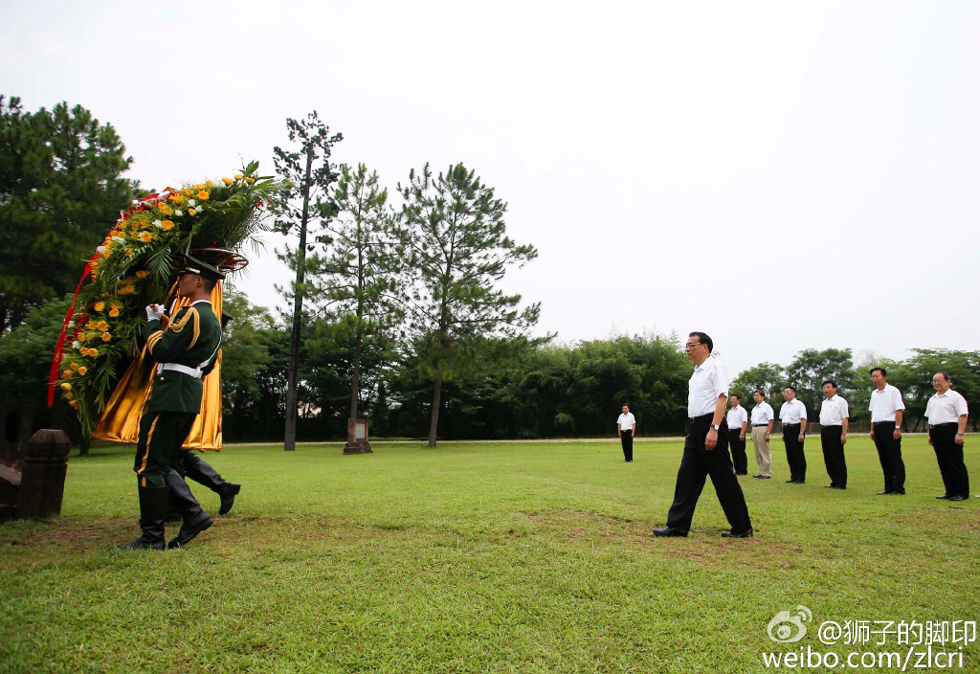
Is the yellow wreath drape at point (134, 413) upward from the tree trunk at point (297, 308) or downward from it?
downward

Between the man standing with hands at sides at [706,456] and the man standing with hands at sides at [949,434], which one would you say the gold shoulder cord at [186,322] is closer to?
the man standing with hands at sides at [706,456]

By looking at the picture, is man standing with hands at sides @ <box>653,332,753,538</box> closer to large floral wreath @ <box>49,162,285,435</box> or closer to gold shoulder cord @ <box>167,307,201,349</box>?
gold shoulder cord @ <box>167,307,201,349</box>

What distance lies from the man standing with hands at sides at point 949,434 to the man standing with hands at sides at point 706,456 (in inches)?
162

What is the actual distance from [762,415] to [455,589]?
10.8 m

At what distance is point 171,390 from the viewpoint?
14.1ft

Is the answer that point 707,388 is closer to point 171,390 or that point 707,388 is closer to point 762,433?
point 171,390

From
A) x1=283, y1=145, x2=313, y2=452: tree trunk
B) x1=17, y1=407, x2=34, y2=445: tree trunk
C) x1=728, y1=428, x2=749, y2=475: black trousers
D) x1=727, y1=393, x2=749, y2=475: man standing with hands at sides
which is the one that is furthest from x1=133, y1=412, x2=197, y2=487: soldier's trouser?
x1=17, y1=407, x2=34, y2=445: tree trunk

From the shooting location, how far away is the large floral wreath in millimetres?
4742

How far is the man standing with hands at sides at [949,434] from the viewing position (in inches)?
296

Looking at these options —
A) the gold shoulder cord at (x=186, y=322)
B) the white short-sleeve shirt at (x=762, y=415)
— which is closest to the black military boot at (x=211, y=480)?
the gold shoulder cord at (x=186, y=322)

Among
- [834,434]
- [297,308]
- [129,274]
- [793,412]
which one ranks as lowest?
[834,434]

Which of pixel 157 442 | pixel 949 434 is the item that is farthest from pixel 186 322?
pixel 949 434

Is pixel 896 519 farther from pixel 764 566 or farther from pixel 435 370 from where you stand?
pixel 435 370

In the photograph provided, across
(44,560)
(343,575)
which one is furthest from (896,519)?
(44,560)
